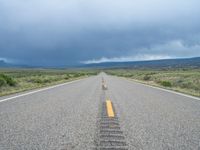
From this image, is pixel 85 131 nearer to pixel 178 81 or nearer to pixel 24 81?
pixel 178 81

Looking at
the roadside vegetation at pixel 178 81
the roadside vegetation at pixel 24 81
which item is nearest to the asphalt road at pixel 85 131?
the roadside vegetation at pixel 24 81

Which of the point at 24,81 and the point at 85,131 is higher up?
the point at 85,131

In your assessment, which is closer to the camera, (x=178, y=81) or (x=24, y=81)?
(x=178, y=81)

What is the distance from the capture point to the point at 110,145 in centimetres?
361

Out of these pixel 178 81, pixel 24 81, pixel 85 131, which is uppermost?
pixel 85 131

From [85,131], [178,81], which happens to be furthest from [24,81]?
[85,131]

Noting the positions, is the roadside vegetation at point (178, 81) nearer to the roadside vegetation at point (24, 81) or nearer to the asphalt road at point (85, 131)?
the asphalt road at point (85, 131)

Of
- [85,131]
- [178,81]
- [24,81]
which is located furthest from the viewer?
[24,81]

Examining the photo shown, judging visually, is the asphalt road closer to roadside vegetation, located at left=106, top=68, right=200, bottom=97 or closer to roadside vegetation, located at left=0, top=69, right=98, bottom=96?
roadside vegetation, located at left=0, top=69, right=98, bottom=96

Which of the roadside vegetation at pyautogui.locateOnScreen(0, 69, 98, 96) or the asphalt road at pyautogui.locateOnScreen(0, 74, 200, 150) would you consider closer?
the asphalt road at pyautogui.locateOnScreen(0, 74, 200, 150)

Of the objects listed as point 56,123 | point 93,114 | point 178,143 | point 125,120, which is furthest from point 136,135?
point 93,114

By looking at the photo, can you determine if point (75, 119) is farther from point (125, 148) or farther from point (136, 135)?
point (125, 148)

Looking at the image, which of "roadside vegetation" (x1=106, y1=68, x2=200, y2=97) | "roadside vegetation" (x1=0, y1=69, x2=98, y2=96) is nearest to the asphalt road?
"roadside vegetation" (x1=0, y1=69, x2=98, y2=96)

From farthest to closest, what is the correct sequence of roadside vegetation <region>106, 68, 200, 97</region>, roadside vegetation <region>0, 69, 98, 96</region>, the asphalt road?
roadside vegetation <region>106, 68, 200, 97</region> < roadside vegetation <region>0, 69, 98, 96</region> < the asphalt road
